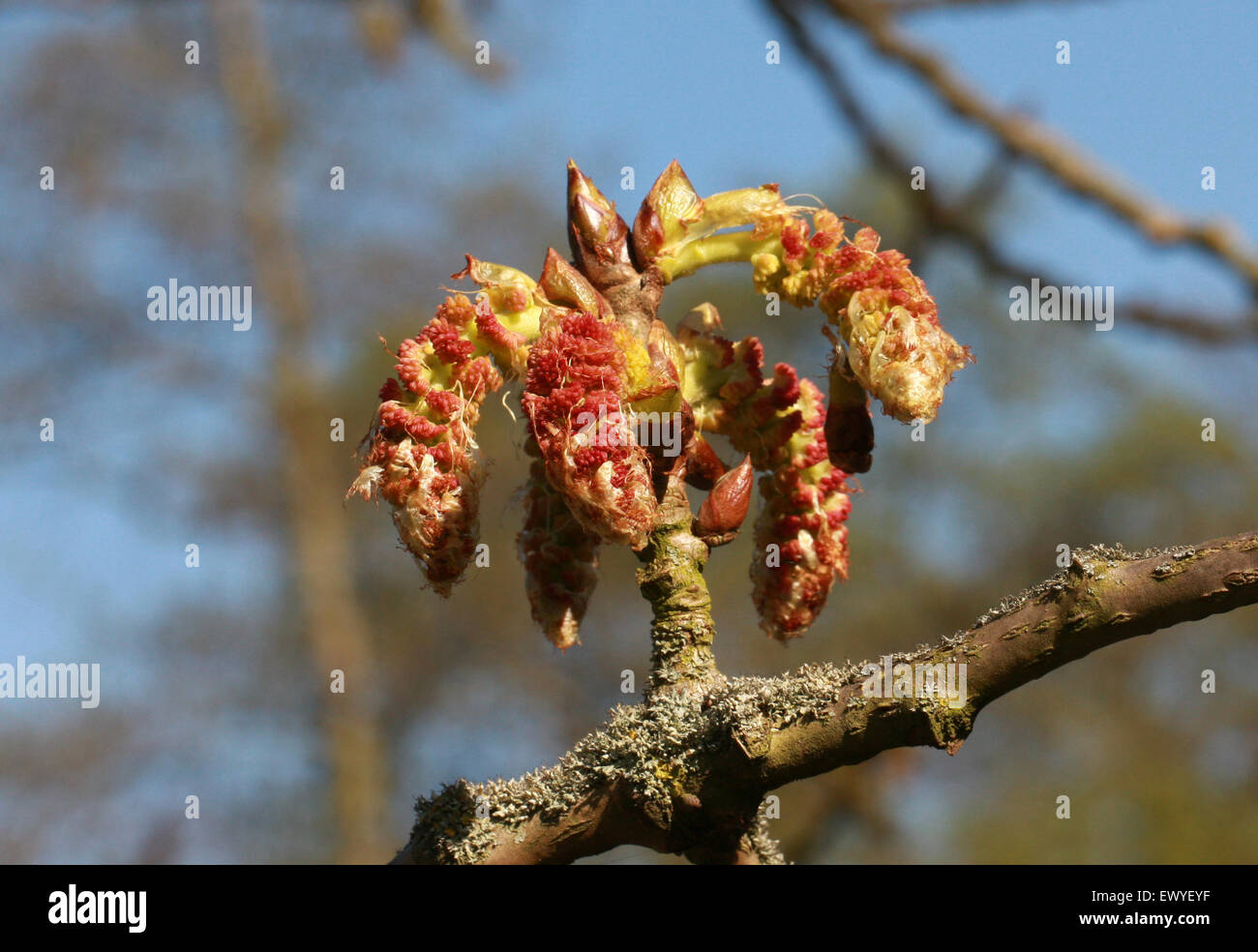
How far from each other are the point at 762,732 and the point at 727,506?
14.4 inches

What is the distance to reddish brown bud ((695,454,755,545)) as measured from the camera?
173cm

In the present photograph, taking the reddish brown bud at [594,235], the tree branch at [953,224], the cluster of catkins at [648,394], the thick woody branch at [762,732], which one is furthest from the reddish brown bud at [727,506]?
the tree branch at [953,224]

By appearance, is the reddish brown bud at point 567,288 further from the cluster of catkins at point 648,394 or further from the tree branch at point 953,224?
the tree branch at point 953,224

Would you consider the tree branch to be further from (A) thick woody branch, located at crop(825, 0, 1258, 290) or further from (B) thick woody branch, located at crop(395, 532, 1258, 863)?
(B) thick woody branch, located at crop(395, 532, 1258, 863)


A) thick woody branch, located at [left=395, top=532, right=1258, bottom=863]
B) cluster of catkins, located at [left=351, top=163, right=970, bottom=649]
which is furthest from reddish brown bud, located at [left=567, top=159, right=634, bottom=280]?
thick woody branch, located at [left=395, top=532, right=1258, bottom=863]

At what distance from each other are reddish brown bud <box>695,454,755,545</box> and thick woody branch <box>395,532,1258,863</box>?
0.74 feet

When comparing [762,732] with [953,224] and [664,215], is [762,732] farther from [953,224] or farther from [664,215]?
[953,224]

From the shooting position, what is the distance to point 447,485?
5.13ft

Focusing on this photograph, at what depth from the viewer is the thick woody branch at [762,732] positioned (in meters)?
→ 1.31

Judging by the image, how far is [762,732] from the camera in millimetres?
1488

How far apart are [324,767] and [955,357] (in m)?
9.31

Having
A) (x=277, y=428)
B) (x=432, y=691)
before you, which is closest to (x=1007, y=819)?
→ (x=432, y=691)
